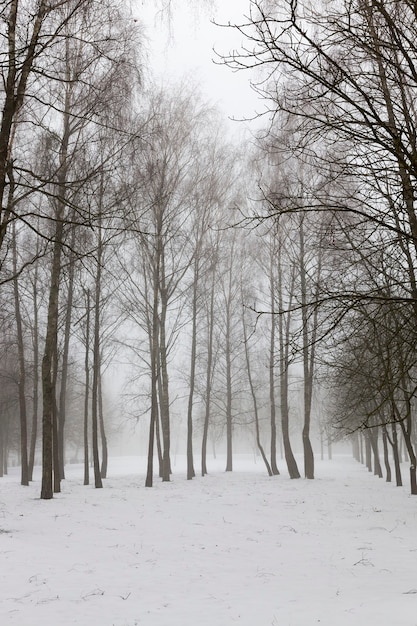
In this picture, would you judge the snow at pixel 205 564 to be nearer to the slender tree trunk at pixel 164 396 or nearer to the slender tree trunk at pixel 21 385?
the slender tree trunk at pixel 21 385

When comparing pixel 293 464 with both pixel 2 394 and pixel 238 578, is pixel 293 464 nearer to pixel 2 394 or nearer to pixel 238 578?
pixel 238 578

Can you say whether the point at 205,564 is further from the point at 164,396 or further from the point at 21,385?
the point at 21,385

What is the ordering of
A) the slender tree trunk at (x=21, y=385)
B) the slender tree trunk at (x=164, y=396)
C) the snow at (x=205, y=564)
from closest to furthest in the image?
the snow at (x=205, y=564)
the slender tree trunk at (x=21, y=385)
the slender tree trunk at (x=164, y=396)

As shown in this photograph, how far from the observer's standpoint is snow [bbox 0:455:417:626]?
4.46m

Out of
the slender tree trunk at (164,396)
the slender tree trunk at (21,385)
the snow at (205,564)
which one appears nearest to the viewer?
the snow at (205,564)

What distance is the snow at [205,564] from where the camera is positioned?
4457 mm

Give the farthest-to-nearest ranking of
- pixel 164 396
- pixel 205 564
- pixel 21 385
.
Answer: pixel 164 396 → pixel 21 385 → pixel 205 564

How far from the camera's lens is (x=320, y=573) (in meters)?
5.84

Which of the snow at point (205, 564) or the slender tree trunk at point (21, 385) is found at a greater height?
the slender tree trunk at point (21, 385)

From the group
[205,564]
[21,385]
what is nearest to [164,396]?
[21,385]

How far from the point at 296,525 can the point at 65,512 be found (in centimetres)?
475

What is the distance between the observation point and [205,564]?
6.32 metres

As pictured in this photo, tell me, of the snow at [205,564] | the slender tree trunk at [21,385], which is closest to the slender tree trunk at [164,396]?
the slender tree trunk at [21,385]

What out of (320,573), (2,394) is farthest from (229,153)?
(2,394)
